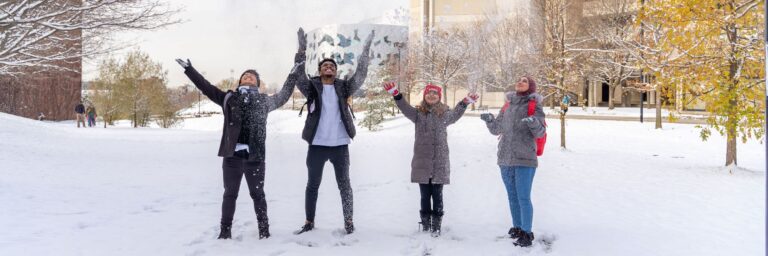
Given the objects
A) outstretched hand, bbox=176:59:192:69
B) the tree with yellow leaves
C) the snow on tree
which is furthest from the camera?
the snow on tree

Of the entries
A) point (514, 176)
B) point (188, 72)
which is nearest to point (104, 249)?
point (188, 72)

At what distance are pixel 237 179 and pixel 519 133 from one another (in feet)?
9.06

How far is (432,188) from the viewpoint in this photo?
206 inches

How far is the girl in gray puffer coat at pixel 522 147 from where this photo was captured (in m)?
4.84

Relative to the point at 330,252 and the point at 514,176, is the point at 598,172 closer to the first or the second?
the point at 514,176

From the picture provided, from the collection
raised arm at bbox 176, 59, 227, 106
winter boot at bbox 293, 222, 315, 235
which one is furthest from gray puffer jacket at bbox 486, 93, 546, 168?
raised arm at bbox 176, 59, 227, 106

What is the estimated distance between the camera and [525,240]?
4879 millimetres

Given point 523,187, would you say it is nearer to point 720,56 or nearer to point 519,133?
point 519,133

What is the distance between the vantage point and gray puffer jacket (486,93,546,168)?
4832 millimetres

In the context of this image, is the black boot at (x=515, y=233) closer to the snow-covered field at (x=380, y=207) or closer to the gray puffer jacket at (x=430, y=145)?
the snow-covered field at (x=380, y=207)

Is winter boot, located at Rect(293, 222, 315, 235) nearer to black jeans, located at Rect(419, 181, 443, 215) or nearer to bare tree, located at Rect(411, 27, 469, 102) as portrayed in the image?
black jeans, located at Rect(419, 181, 443, 215)

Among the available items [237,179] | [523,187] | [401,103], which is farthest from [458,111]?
[237,179]

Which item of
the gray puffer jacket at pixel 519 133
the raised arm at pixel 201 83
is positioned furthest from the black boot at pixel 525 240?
the raised arm at pixel 201 83

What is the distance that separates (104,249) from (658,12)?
1049 cm
